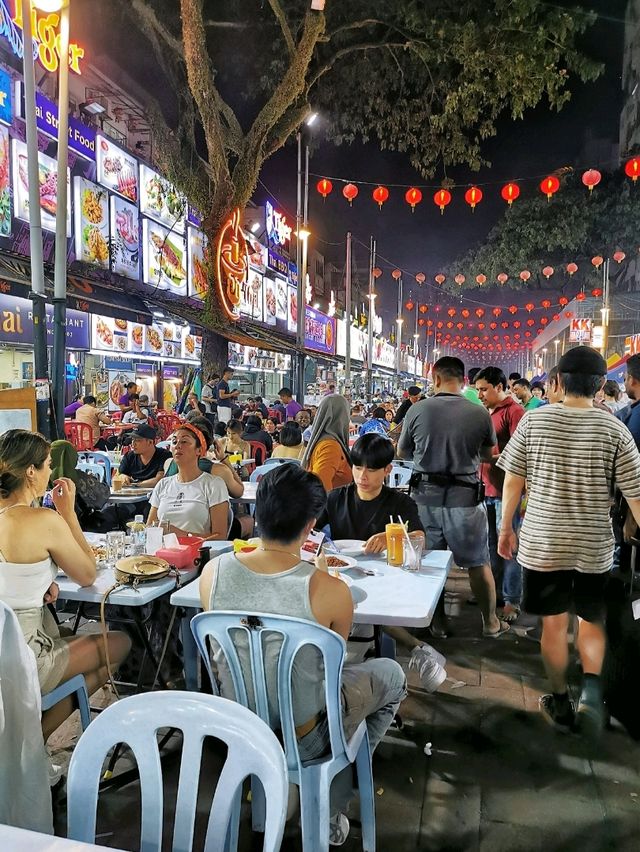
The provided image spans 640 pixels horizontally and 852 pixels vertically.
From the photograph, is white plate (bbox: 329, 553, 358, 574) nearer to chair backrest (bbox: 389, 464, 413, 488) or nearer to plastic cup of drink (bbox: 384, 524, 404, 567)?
plastic cup of drink (bbox: 384, 524, 404, 567)

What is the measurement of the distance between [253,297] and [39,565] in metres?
19.7

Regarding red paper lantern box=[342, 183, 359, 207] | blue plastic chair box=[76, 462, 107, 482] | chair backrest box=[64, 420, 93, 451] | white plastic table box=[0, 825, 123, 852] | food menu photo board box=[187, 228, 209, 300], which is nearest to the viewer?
white plastic table box=[0, 825, 123, 852]

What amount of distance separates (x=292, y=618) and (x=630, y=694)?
2894mm

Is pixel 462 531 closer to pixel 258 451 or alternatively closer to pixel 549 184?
pixel 258 451

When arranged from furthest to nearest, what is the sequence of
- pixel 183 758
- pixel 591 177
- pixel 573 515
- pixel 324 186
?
pixel 324 186 → pixel 591 177 → pixel 573 515 → pixel 183 758

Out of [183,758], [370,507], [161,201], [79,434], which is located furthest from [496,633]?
[161,201]

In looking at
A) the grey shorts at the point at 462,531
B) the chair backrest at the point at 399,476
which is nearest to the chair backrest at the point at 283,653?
the grey shorts at the point at 462,531

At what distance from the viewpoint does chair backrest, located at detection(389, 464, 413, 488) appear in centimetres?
806

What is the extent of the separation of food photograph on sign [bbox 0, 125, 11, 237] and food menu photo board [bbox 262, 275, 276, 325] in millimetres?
12904

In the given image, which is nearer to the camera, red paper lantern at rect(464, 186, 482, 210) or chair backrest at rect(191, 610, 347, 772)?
chair backrest at rect(191, 610, 347, 772)

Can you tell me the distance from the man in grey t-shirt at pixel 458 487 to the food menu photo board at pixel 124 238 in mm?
10956

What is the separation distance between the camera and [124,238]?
46.2 ft

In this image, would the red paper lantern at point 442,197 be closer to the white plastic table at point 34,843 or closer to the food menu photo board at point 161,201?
the food menu photo board at point 161,201

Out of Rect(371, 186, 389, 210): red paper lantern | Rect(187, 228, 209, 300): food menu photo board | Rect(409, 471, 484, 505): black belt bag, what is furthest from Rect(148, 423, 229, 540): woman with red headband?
Rect(187, 228, 209, 300): food menu photo board
